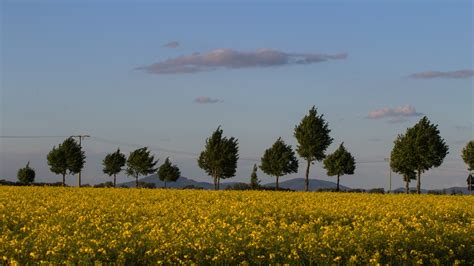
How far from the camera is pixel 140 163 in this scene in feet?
320

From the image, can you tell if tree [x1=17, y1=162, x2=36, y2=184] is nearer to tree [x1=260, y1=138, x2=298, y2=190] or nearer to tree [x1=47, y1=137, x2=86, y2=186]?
tree [x1=47, y1=137, x2=86, y2=186]

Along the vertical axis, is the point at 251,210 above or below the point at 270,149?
below

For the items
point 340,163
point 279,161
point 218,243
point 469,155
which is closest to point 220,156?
point 279,161

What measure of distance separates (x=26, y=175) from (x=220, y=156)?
3549 cm

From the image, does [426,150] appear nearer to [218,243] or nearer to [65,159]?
[65,159]

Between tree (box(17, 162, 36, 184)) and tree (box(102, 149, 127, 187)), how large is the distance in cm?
1100

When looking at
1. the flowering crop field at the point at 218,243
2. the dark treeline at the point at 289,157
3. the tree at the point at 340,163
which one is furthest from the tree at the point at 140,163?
the flowering crop field at the point at 218,243

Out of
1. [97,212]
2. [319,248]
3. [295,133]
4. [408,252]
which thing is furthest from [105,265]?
[295,133]

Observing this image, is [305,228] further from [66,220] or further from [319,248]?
[66,220]

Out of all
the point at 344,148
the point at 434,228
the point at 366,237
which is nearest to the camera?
the point at 366,237

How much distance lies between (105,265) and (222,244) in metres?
2.97

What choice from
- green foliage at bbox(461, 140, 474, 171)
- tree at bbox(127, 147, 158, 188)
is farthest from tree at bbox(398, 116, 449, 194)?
tree at bbox(127, 147, 158, 188)

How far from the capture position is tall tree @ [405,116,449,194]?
7525cm

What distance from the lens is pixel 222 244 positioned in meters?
16.2
